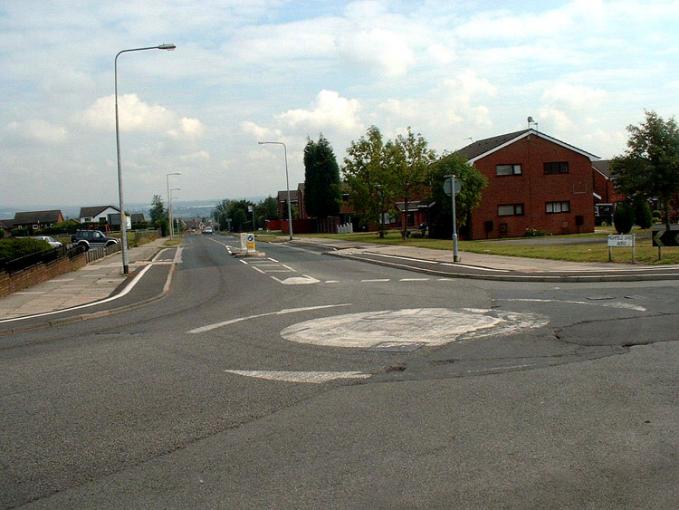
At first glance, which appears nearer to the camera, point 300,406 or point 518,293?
point 300,406

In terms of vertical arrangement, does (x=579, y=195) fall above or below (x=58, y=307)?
above

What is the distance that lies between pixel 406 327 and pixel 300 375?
373cm

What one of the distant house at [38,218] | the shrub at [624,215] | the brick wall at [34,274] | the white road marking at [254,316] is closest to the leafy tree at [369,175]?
the shrub at [624,215]

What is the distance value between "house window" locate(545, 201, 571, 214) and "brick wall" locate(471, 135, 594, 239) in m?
0.24

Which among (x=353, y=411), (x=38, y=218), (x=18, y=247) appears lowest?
(x=353, y=411)

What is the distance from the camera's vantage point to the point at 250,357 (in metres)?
9.83

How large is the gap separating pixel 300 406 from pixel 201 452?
152 centimetres

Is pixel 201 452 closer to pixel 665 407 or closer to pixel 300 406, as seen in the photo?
pixel 300 406

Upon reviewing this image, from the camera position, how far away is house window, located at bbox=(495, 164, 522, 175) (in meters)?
52.4

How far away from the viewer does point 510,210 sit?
5238 cm

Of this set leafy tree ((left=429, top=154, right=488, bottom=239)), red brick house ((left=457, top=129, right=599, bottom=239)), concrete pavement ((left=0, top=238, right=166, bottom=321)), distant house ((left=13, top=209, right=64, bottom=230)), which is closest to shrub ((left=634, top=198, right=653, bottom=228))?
red brick house ((left=457, top=129, right=599, bottom=239))

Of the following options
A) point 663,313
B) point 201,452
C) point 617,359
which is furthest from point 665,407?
point 663,313

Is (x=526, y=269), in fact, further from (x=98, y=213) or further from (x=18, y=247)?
(x=98, y=213)

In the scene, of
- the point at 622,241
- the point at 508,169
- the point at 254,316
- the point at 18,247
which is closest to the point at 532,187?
the point at 508,169
